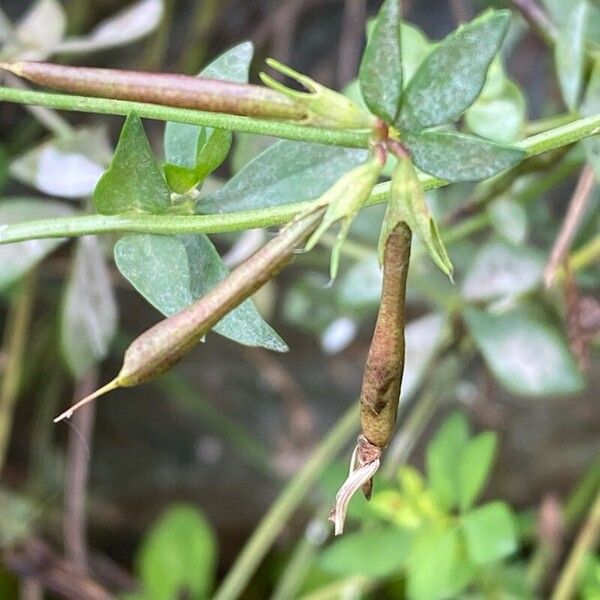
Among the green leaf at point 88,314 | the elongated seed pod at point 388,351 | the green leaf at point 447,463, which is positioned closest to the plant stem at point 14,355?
the green leaf at point 88,314

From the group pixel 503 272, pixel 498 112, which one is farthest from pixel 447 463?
Result: pixel 498 112

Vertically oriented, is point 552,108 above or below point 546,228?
above

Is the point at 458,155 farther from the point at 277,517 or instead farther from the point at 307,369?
the point at 307,369

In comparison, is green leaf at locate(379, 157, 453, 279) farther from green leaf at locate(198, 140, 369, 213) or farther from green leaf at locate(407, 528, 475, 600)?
green leaf at locate(407, 528, 475, 600)

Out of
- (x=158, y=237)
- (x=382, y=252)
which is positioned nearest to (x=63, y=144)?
(x=158, y=237)

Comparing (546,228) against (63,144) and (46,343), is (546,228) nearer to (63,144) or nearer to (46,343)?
(63,144)

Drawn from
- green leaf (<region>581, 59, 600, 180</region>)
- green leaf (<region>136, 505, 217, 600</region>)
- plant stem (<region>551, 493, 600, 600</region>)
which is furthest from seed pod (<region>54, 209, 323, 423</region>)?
green leaf (<region>136, 505, 217, 600</region>)

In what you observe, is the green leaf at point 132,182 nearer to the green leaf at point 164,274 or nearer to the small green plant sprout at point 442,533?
the green leaf at point 164,274
